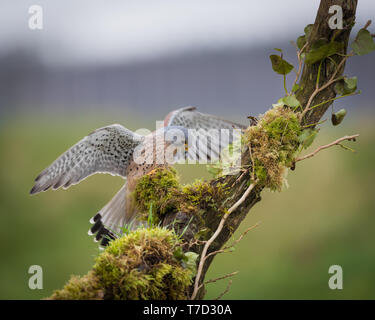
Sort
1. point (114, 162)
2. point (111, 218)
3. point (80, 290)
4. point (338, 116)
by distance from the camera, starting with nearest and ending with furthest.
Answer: point (80, 290), point (338, 116), point (111, 218), point (114, 162)

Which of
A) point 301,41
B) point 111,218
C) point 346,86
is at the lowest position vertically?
point 111,218

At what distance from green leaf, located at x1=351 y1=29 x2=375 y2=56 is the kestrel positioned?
91 cm

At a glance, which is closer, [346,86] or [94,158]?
[346,86]

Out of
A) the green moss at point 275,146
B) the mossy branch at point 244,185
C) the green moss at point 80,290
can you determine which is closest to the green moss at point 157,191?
the mossy branch at point 244,185

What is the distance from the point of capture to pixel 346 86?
1.50 metres

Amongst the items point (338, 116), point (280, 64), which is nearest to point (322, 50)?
point (280, 64)

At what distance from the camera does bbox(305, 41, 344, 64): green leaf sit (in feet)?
4.69

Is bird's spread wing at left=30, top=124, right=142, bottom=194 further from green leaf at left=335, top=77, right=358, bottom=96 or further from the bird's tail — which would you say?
green leaf at left=335, top=77, right=358, bottom=96

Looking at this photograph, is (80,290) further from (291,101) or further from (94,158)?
(94,158)

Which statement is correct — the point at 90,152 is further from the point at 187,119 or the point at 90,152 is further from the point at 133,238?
the point at 133,238

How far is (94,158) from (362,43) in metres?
1.66

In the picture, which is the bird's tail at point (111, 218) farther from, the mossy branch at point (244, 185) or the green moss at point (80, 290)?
the green moss at point (80, 290)

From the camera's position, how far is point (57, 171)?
85.0 inches

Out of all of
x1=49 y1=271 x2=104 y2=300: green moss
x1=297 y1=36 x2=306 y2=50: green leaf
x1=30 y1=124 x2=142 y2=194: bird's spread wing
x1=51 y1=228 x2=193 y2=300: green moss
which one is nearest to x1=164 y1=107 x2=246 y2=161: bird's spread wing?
x1=30 y1=124 x2=142 y2=194: bird's spread wing
